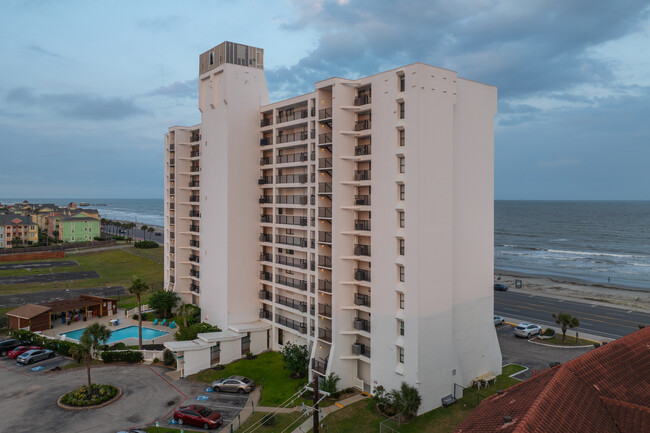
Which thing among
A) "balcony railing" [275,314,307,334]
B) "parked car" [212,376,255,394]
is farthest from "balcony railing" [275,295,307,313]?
"parked car" [212,376,255,394]

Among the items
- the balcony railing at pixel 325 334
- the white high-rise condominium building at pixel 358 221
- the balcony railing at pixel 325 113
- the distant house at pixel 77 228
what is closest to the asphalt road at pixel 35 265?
the distant house at pixel 77 228

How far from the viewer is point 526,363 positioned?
141ft

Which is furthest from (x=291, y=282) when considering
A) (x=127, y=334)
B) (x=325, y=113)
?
(x=127, y=334)

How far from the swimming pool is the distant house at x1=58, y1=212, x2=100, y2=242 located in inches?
4334

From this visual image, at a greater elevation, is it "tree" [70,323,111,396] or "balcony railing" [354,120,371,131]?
"balcony railing" [354,120,371,131]

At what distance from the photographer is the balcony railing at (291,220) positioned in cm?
4380

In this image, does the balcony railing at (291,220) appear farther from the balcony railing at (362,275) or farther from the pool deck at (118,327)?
the pool deck at (118,327)

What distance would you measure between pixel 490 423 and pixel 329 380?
17722mm

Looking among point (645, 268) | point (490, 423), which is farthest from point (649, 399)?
point (645, 268)

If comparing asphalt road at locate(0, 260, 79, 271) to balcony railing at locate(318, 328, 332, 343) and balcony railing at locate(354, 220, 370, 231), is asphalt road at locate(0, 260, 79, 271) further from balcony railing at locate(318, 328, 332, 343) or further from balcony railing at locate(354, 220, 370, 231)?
balcony railing at locate(354, 220, 370, 231)

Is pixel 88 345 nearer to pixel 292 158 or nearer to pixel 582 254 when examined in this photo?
pixel 292 158

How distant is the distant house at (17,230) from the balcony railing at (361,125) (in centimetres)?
14222

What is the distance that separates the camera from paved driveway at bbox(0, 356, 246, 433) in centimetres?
3234

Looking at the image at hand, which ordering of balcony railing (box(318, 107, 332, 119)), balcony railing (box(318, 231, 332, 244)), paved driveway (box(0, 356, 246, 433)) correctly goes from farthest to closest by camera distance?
1. balcony railing (box(318, 231, 332, 244))
2. balcony railing (box(318, 107, 332, 119))
3. paved driveway (box(0, 356, 246, 433))
